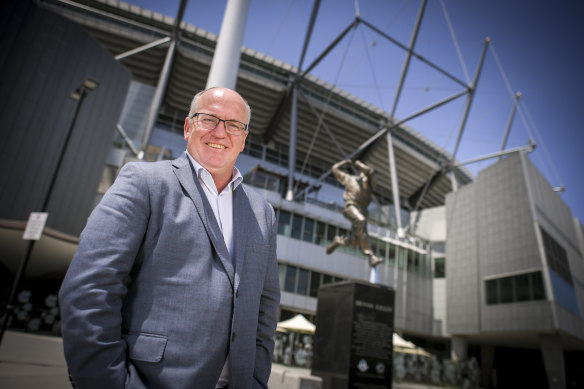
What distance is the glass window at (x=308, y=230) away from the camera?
27.5 meters

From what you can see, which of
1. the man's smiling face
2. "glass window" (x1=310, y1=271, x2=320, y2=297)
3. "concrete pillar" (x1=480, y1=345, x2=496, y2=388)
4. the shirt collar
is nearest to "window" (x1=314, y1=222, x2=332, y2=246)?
"glass window" (x1=310, y1=271, x2=320, y2=297)

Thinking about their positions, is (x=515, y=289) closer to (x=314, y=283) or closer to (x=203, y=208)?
(x=314, y=283)

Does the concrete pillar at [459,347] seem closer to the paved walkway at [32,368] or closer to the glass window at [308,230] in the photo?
the glass window at [308,230]

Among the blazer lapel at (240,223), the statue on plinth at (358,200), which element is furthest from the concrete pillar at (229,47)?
the blazer lapel at (240,223)

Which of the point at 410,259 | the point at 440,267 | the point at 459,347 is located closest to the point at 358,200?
the point at 459,347

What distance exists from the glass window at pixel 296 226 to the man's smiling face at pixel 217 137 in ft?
83.5

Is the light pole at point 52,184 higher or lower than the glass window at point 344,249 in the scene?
lower

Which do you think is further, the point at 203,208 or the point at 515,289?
the point at 515,289

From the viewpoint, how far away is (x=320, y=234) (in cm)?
2834

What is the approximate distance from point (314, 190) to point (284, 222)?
530cm

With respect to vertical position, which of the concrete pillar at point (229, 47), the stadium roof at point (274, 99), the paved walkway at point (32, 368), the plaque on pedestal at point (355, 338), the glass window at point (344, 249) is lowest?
the paved walkway at point (32, 368)

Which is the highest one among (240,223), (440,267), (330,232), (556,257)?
(330,232)

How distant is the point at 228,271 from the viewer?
4.96 feet

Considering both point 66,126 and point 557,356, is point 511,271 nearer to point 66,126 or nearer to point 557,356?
point 557,356
